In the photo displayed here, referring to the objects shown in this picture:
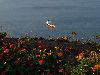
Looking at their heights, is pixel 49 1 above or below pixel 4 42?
below

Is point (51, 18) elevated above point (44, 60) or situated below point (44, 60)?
below

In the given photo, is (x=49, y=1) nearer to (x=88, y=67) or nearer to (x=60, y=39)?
(x=60, y=39)

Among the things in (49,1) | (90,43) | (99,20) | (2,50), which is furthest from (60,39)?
(49,1)

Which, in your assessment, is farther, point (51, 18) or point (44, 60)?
point (51, 18)

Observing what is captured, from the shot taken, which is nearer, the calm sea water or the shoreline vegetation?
the shoreline vegetation
